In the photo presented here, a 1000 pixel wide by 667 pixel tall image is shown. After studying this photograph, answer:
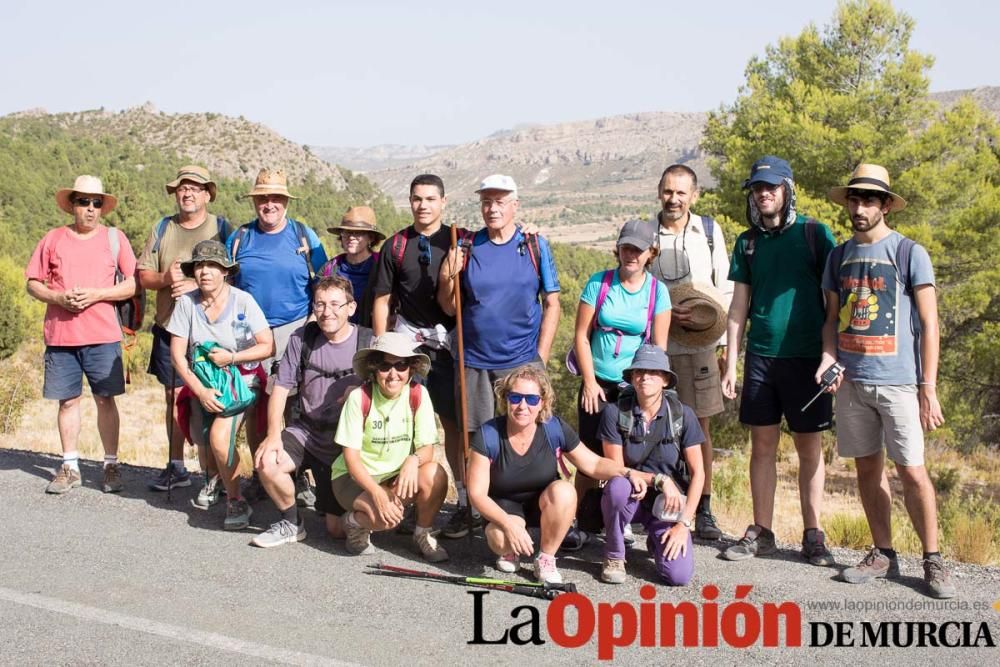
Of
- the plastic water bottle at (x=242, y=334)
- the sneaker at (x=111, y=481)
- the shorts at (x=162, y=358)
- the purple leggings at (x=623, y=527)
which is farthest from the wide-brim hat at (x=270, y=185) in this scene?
the purple leggings at (x=623, y=527)

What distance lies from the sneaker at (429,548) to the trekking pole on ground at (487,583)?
0.23 m

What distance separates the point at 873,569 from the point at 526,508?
1.93 meters

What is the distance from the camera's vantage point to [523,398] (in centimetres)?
482

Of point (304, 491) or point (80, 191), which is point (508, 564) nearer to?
point (304, 491)

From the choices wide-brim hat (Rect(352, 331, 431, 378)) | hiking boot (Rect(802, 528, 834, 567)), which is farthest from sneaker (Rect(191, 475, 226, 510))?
hiking boot (Rect(802, 528, 834, 567))

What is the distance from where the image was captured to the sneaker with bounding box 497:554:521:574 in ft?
16.3

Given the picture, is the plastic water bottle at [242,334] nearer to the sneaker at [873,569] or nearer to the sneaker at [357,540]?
the sneaker at [357,540]

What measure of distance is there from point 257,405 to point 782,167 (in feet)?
12.6

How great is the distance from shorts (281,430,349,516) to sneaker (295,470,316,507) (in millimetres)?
807

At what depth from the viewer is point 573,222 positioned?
187250mm

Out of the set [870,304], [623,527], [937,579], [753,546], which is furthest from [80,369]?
[937,579]

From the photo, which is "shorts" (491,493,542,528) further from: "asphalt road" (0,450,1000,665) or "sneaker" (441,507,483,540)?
"sneaker" (441,507,483,540)

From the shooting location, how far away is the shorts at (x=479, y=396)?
5.54 metres

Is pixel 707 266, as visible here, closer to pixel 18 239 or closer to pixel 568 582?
pixel 568 582
